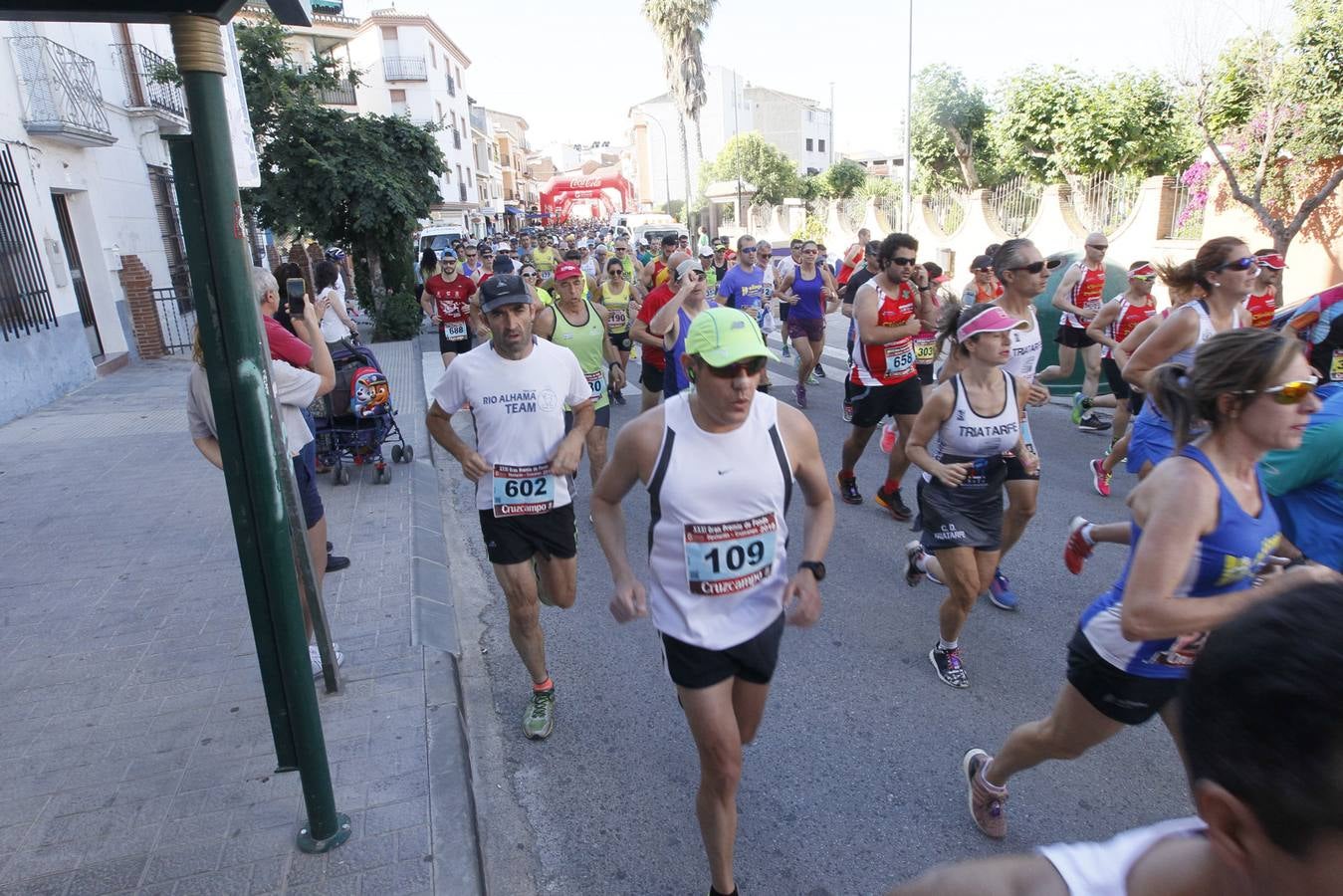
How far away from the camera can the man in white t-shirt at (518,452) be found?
3.68 metres

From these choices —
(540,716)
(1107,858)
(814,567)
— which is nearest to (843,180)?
(540,716)

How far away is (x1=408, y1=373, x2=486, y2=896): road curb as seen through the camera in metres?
2.80

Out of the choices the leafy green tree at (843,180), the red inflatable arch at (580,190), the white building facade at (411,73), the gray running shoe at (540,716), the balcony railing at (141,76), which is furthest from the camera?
the white building facade at (411,73)

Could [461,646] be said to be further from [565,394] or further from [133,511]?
[133,511]

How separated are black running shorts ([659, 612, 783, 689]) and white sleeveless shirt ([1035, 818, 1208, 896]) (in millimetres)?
1489

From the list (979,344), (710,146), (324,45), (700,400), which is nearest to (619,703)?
(700,400)

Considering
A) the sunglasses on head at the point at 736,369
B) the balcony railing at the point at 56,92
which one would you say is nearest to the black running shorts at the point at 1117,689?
the sunglasses on head at the point at 736,369

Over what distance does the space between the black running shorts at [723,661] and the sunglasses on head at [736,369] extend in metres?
0.82

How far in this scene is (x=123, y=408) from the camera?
10.6 m

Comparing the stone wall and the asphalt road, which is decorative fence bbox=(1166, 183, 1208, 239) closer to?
the stone wall

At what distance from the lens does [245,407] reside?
2492 mm

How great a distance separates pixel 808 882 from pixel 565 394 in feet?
7.31

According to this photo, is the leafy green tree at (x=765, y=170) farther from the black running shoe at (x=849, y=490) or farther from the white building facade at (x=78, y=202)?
the black running shoe at (x=849, y=490)

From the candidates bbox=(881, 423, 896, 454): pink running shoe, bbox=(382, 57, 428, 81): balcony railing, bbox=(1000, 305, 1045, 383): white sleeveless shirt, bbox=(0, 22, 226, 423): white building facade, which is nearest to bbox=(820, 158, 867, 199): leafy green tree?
bbox=(382, 57, 428, 81): balcony railing
